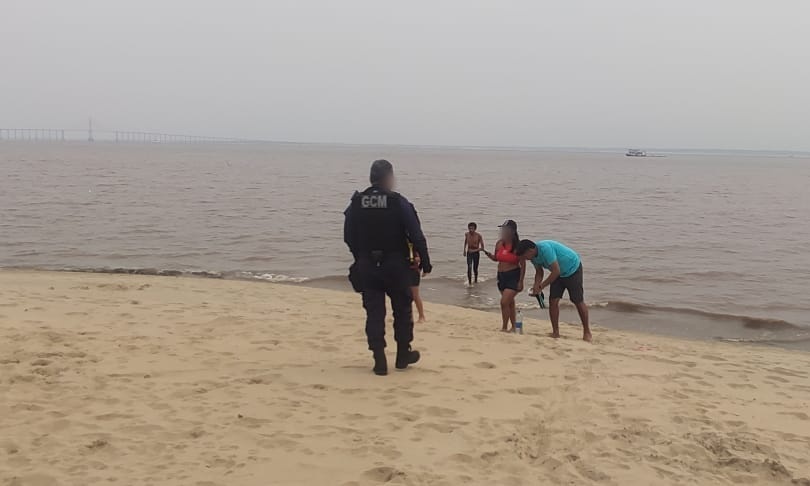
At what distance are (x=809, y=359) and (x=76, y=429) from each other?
864 centimetres

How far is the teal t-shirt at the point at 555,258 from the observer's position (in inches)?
310

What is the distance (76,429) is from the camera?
175 inches

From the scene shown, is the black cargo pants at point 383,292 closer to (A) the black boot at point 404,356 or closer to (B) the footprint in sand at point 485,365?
(A) the black boot at point 404,356

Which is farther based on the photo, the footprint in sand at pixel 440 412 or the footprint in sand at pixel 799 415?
the footprint in sand at pixel 799 415

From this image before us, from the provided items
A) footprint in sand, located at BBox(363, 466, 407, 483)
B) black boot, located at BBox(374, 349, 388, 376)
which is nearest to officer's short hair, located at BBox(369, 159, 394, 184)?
black boot, located at BBox(374, 349, 388, 376)

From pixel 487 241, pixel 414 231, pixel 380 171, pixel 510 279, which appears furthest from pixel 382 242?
pixel 487 241

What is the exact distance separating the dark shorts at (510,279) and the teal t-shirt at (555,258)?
1.22 ft

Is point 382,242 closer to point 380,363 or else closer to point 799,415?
point 380,363

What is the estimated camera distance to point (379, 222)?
5.42m

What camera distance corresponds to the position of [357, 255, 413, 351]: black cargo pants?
5.48 meters

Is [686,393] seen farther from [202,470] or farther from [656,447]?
[202,470]

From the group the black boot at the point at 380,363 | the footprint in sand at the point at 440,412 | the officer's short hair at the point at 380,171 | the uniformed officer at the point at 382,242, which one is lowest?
the footprint in sand at the point at 440,412

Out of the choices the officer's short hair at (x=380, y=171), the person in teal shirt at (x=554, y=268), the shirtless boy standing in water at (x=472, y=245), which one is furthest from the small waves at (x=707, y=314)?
the officer's short hair at (x=380, y=171)

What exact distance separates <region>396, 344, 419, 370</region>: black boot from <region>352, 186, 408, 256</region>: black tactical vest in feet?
2.96
